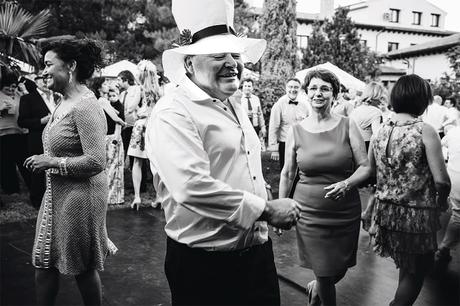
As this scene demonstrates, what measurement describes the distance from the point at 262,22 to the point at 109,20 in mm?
7074

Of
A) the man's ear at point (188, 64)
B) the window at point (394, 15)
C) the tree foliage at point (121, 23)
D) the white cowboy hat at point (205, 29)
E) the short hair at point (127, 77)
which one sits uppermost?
the window at point (394, 15)

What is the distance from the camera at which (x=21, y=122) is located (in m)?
6.53

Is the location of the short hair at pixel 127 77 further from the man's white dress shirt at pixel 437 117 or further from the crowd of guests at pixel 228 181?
the man's white dress shirt at pixel 437 117

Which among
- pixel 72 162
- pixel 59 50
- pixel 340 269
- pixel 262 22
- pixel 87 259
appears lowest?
pixel 340 269

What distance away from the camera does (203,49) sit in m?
2.19

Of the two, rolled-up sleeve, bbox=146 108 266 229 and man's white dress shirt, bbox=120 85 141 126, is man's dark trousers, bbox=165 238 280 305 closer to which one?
rolled-up sleeve, bbox=146 108 266 229

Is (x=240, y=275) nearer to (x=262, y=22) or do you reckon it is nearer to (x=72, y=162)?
(x=72, y=162)

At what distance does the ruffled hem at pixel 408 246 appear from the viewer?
3311mm

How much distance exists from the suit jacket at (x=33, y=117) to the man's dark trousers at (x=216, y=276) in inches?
187

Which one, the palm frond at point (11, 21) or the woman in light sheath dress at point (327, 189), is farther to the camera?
the palm frond at point (11, 21)

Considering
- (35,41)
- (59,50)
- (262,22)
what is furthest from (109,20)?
(59,50)

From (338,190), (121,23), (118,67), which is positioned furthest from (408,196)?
(121,23)

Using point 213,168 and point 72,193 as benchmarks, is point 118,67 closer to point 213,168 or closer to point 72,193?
point 72,193

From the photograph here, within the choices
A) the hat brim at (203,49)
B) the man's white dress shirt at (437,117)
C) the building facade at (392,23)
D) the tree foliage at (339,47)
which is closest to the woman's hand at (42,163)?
the hat brim at (203,49)
